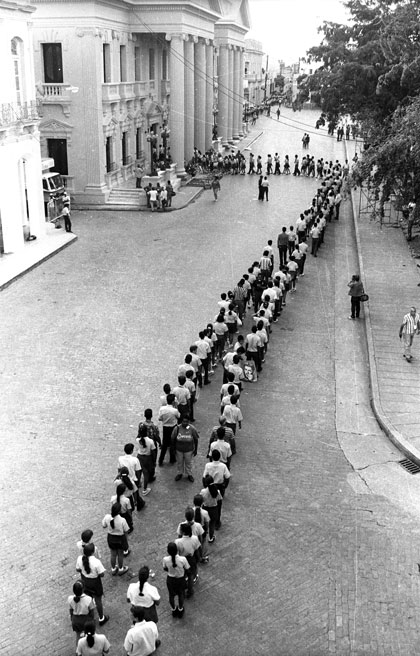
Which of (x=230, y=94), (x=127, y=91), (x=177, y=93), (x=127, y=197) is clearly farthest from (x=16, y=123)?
(x=230, y=94)

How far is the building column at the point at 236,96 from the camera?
53.0 metres

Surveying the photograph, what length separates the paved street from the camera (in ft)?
24.9

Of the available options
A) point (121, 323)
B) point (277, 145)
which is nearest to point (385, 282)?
point (121, 323)

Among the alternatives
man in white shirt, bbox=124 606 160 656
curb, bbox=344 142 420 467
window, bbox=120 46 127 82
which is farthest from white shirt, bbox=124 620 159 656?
window, bbox=120 46 127 82

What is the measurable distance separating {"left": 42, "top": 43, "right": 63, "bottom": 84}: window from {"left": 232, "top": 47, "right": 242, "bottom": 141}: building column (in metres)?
25.9

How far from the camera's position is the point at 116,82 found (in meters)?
31.6

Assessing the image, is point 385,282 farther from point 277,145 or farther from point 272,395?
point 277,145

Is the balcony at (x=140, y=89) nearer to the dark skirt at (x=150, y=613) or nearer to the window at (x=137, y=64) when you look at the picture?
the window at (x=137, y=64)

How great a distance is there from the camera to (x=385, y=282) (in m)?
20.2

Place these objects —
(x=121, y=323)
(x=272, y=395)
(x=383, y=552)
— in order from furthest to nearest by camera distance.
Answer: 1. (x=121, y=323)
2. (x=272, y=395)
3. (x=383, y=552)

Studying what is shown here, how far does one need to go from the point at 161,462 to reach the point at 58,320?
7.11 metres

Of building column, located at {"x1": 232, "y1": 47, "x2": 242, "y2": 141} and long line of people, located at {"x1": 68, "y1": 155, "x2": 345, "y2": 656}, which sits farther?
building column, located at {"x1": 232, "y1": 47, "x2": 242, "y2": 141}

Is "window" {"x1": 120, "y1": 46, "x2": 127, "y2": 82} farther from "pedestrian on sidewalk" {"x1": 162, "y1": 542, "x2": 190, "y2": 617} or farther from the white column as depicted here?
"pedestrian on sidewalk" {"x1": 162, "y1": 542, "x2": 190, "y2": 617}

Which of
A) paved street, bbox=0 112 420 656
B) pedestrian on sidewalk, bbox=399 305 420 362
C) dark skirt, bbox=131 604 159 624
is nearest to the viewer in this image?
dark skirt, bbox=131 604 159 624
